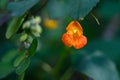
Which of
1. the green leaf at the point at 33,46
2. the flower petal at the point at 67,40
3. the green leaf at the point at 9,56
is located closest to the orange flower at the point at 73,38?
the flower petal at the point at 67,40

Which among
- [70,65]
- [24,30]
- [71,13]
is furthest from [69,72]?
[71,13]

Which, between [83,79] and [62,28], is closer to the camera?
[83,79]

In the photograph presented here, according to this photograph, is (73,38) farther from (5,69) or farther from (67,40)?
(5,69)

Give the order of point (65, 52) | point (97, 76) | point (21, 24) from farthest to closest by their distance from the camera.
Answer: point (65, 52)
point (97, 76)
point (21, 24)

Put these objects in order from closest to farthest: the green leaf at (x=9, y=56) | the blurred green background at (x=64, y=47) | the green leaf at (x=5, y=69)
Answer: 1. the blurred green background at (x=64, y=47)
2. the green leaf at (x=5, y=69)
3. the green leaf at (x=9, y=56)

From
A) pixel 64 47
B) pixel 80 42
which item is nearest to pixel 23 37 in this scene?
pixel 80 42

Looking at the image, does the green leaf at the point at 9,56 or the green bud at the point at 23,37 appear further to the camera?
the green leaf at the point at 9,56

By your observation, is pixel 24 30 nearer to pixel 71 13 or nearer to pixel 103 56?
pixel 71 13

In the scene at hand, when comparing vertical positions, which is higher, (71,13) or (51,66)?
(71,13)

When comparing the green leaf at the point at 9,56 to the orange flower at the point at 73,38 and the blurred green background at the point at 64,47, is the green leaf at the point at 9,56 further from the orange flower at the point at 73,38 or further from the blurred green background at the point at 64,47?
the orange flower at the point at 73,38
